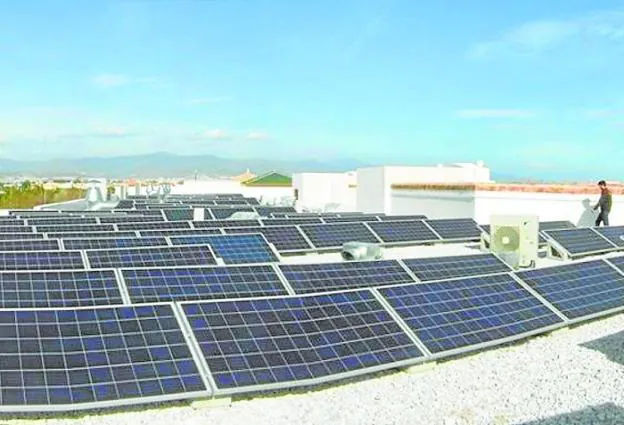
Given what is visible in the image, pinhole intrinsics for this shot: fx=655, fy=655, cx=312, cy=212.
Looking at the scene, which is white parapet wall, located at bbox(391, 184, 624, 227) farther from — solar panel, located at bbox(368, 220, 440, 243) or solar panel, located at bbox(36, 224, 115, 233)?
solar panel, located at bbox(36, 224, 115, 233)

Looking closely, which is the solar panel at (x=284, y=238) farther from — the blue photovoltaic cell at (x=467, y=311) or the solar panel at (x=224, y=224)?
the blue photovoltaic cell at (x=467, y=311)

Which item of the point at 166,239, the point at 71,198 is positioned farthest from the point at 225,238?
the point at 71,198

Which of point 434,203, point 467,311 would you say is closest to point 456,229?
point 434,203

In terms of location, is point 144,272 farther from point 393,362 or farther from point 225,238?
point 225,238

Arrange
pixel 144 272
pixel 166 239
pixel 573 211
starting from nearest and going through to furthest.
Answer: pixel 144 272 < pixel 166 239 < pixel 573 211

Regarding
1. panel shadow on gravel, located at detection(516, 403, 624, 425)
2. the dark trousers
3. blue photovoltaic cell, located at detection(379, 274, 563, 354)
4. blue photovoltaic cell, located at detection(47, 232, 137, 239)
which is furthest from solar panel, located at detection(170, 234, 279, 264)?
the dark trousers
